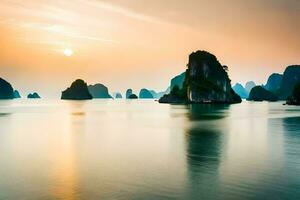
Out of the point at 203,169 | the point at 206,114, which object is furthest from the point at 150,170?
the point at 206,114

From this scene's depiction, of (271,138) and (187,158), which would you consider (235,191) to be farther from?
(271,138)

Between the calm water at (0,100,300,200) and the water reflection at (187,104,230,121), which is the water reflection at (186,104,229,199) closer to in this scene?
the calm water at (0,100,300,200)

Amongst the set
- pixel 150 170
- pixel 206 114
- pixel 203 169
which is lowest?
pixel 150 170

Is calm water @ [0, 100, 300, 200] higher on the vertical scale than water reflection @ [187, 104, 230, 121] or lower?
lower

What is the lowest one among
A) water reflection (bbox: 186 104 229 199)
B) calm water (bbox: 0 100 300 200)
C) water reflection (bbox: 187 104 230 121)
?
calm water (bbox: 0 100 300 200)

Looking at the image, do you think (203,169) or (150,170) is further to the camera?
(150,170)

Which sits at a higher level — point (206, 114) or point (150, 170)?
point (206, 114)

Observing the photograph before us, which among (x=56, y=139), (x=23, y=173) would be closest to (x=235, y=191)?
(x=23, y=173)

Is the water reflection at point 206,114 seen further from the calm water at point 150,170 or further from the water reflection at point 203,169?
the water reflection at point 203,169

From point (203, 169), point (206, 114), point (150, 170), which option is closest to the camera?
point (203, 169)

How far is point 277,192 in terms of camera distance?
20812mm

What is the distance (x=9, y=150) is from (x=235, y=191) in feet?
93.4

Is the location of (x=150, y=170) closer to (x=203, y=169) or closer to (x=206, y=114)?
(x=203, y=169)

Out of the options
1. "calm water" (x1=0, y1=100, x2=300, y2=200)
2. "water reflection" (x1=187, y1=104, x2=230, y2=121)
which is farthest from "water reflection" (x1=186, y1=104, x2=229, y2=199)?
"water reflection" (x1=187, y1=104, x2=230, y2=121)
